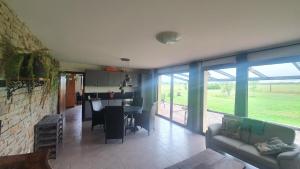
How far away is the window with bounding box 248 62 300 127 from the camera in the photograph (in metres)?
3.05

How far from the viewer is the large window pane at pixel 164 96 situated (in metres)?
6.83

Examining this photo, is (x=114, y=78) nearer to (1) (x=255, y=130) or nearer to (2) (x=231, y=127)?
(2) (x=231, y=127)

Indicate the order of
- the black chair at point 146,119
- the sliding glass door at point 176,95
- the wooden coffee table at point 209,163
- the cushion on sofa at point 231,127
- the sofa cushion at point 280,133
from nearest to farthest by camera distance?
the wooden coffee table at point 209,163 < the sofa cushion at point 280,133 < the cushion on sofa at point 231,127 < the black chair at point 146,119 < the sliding glass door at point 176,95

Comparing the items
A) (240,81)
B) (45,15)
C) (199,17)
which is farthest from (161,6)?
(240,81)

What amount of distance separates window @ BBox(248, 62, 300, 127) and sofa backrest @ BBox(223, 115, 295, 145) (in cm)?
60

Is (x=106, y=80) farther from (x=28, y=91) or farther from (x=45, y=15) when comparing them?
(x=45, y=15)

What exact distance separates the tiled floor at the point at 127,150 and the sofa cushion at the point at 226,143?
525mm

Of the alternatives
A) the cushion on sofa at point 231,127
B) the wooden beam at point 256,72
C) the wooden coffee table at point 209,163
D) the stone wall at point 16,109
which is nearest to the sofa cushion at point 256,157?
the cushion on sofa at point 231,127

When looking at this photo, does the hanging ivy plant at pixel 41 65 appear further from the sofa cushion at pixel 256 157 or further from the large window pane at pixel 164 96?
the large window pane at pixel 164 96

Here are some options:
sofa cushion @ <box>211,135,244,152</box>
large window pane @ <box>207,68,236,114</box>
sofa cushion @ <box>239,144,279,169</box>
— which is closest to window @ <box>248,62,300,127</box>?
large window pane @ <box>207,68,236,114</box>

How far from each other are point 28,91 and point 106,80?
4204 millimetres

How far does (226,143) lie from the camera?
3.01 meters

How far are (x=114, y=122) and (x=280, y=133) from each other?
131 inches

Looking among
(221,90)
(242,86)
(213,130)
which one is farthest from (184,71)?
(213,130)
